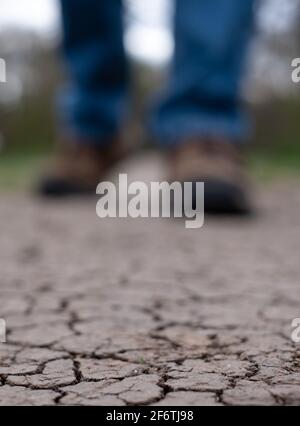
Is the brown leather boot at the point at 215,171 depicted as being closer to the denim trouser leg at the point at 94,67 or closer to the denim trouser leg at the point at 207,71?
the denim trouser leg at the point at 207,71

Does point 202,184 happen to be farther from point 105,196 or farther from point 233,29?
point 105,196

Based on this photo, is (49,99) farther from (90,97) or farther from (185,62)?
(185,62)

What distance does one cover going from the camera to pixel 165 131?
2316 millimetres

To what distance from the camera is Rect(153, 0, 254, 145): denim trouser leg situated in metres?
2.10

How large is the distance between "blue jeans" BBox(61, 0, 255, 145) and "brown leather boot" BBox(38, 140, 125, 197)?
94 millimetres

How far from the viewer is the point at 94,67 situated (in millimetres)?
2627

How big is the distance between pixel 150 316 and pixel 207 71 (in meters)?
1.36

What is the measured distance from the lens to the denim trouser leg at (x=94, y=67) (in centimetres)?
248

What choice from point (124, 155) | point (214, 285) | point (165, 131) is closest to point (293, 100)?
point (124, 155)
